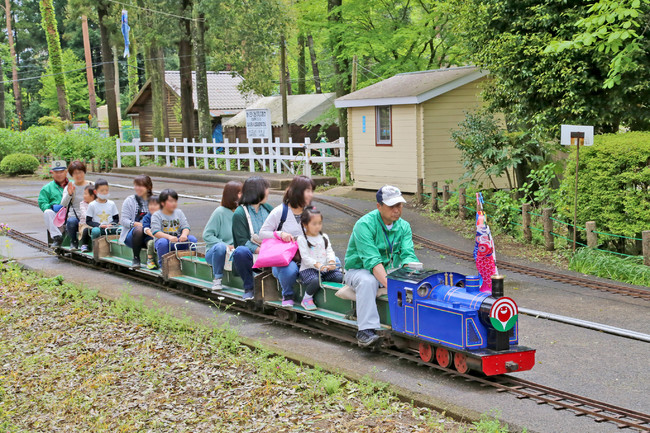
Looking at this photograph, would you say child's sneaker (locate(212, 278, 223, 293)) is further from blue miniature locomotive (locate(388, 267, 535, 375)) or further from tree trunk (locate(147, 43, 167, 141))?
tree trunk (locate(147, 43, 167, 141))

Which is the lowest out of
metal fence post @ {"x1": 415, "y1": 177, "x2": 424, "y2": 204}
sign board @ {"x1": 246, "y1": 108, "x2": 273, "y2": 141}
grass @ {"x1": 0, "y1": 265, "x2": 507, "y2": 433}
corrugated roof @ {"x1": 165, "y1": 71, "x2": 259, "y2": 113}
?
grass @ {"x1": 0, "y1": 265, "x2": 507, "y2": 433}

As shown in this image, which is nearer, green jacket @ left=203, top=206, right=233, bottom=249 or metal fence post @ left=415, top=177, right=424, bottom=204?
green jacket @ left=203, top=206, right=233, bottom=249

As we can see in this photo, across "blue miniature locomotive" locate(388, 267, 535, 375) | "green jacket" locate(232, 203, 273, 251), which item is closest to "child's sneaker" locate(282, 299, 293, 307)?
"green jacket" locate(232, 203, 273, 251)

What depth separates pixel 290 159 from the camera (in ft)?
88.5

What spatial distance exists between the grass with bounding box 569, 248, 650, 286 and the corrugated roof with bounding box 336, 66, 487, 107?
8994mm

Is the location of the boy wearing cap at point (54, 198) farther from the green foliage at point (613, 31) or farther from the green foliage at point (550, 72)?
the green foliage at point (550, 72)

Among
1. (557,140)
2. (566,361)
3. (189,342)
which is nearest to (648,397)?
(566,361)

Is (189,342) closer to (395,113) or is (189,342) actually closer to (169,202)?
(169,202)

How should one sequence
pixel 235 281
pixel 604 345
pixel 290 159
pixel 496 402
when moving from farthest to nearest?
pixel 290 159
pixel 235 281
pixel 604 345
pixel 496 402

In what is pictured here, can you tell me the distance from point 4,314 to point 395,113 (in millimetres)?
13878

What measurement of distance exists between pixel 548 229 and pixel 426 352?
7315 mm

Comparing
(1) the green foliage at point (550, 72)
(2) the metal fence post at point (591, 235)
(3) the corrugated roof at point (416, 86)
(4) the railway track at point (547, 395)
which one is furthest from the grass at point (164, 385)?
(3) the corrugated roof at point (416, 86)

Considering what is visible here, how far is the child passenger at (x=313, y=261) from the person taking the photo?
880cm

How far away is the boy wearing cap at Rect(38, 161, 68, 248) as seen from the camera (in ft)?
47.1
